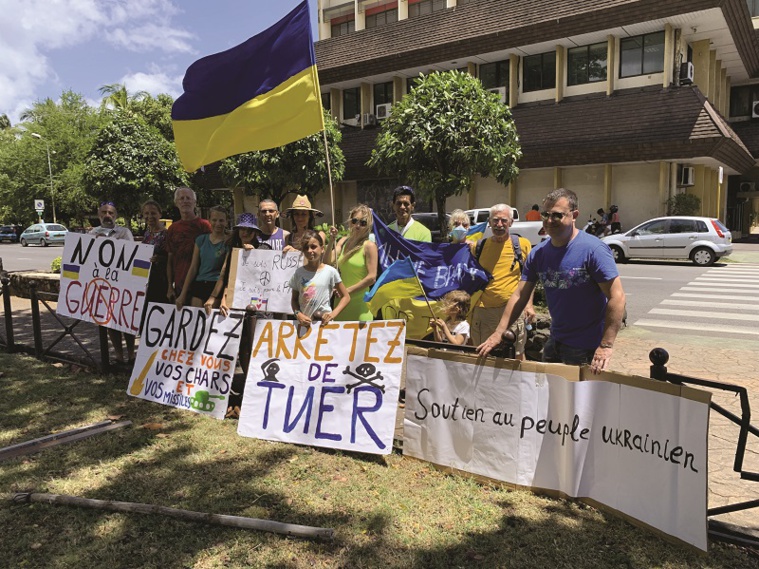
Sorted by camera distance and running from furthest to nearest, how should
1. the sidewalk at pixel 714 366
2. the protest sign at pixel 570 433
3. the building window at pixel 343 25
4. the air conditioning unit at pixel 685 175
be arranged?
the building window at pixel 343 25, the air conditioning unit at pixel 685 175, the sidewalk at pixel 714 366, the protest sign at pixel 570 433

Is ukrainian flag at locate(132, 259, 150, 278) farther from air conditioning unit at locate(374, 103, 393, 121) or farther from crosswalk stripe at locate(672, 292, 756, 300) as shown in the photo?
air conditioning unit at locate(374, 103, 393, 121)

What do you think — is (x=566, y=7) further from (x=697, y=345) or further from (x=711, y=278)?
(x=697, y=345)

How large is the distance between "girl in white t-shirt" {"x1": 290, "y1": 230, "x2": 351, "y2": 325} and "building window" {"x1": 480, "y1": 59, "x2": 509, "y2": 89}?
25508 millimetres

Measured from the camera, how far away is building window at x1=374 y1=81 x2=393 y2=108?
3100 cm

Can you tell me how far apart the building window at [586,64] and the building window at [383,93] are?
378 inches

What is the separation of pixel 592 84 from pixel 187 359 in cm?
2477

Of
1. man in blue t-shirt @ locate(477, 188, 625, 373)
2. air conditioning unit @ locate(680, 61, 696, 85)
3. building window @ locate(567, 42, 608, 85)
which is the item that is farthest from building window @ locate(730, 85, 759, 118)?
man in blue t-shirt @ locate(477, 188, 625, 373)

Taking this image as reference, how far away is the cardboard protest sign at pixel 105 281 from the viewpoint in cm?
608

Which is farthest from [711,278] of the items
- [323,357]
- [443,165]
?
[323,357]

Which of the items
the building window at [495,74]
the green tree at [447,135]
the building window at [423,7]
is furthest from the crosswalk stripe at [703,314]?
the building window at [423,7]

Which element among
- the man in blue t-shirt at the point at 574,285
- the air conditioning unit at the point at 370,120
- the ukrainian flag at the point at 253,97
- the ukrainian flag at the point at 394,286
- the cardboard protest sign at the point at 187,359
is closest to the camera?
the man in blue t-shirt at the point at 574,285

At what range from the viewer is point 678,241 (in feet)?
59.7

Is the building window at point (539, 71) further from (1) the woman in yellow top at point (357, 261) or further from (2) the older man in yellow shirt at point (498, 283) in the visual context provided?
(1) the woman in yellow top at point (357, 261)

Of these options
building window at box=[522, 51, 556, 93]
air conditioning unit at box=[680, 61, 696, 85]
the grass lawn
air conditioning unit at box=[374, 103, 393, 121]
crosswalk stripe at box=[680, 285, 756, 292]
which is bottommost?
the grass lawn
